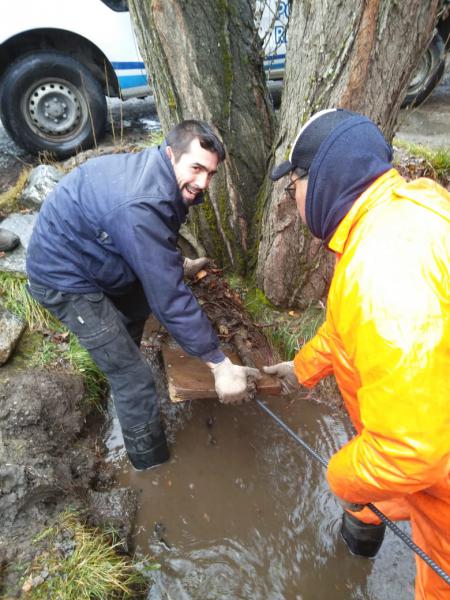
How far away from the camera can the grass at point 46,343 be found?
3088mm

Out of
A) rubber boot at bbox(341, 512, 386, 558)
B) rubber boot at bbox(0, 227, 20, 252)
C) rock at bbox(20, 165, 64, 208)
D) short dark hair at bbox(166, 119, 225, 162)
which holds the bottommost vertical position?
rubber boot at bbox(341, 512, 386, 558)

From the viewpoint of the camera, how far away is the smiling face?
216 cm

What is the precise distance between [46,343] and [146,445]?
42.5 inches

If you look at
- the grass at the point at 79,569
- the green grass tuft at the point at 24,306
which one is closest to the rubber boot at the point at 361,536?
the grass at the point at 79,569

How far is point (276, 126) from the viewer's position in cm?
326

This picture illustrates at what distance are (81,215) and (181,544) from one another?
1.94 meters

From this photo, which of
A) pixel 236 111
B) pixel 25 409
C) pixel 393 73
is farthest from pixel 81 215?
pixel 393 73

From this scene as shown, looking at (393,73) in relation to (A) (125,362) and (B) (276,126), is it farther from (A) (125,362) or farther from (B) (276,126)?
(A) (125,362)

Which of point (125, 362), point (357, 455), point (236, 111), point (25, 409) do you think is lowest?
point (25, 409)

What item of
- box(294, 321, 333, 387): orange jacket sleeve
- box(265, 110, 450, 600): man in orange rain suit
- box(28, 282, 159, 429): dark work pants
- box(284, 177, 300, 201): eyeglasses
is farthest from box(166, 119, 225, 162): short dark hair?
box(294, 321, 333, 387): orange jacket sleeve

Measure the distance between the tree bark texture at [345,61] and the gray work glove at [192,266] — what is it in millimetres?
703

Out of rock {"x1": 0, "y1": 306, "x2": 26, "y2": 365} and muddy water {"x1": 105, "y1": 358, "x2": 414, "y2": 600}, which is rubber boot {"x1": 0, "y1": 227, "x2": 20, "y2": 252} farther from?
muddy water {"x1": 105, "y1": 358, "x2": 414, "y2": 600}

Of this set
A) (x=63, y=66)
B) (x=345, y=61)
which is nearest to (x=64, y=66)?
(x=63, y=66)

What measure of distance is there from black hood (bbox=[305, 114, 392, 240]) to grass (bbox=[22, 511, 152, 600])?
75.8 inches
